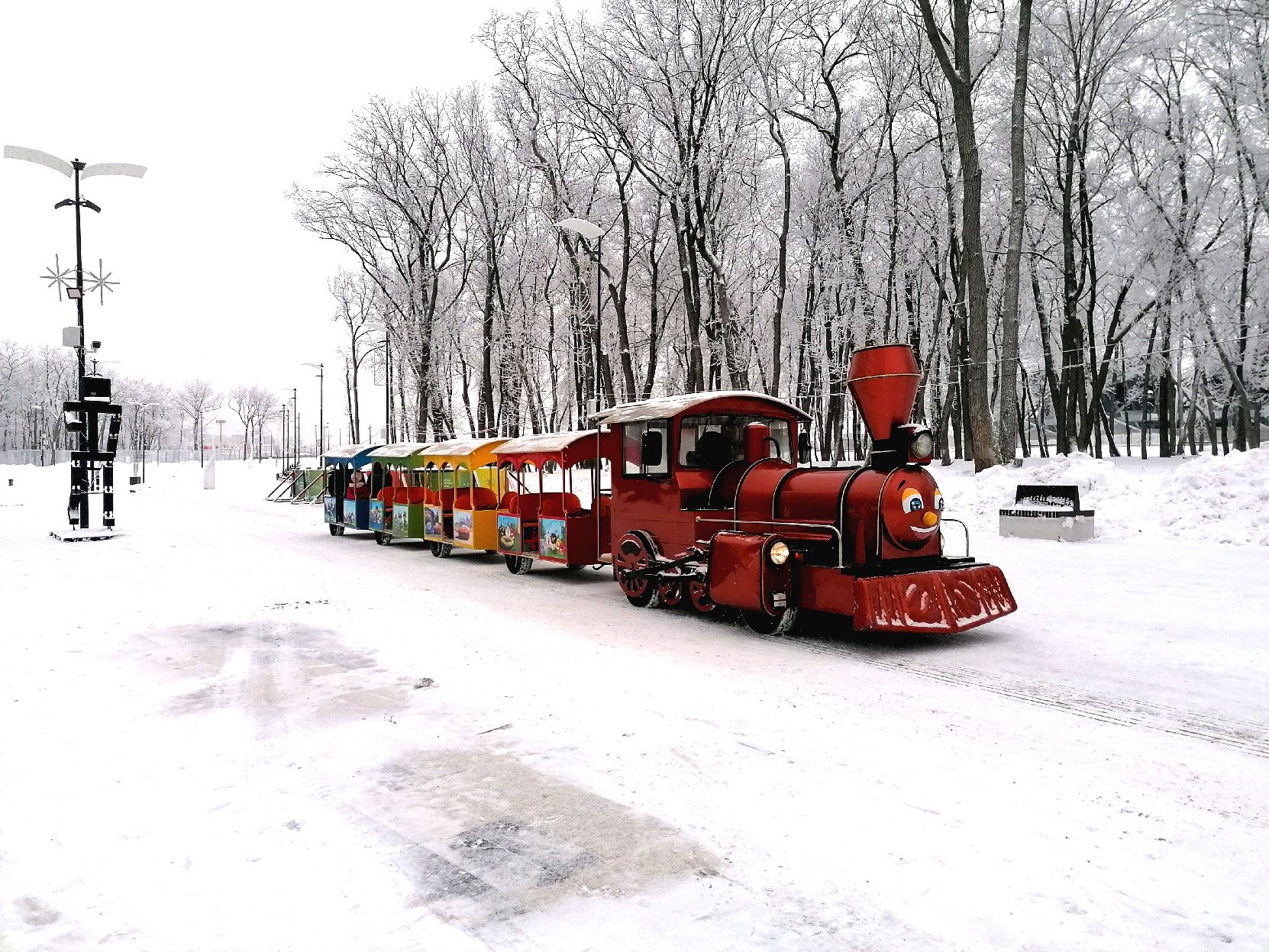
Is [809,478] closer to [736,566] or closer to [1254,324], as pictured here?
[736,566]

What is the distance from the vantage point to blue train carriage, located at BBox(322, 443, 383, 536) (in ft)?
66.8

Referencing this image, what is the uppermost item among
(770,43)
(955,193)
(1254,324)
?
(770,43)

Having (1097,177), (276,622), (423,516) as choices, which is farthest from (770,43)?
(276,622)

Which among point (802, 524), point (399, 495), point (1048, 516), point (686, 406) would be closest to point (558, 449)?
point (686, 406)

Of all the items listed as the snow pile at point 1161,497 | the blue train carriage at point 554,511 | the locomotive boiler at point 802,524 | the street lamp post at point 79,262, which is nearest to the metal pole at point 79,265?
the street lamp post at point 79,262

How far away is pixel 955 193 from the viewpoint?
90.9 ft

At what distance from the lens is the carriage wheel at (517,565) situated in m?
14.2

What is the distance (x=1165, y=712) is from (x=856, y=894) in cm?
354

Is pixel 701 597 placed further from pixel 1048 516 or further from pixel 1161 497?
pixel 1161 497

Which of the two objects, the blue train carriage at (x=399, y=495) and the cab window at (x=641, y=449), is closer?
the cab window at (x=641, y=449)

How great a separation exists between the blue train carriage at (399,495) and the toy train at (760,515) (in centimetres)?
375

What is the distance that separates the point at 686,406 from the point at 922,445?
9.32 ft

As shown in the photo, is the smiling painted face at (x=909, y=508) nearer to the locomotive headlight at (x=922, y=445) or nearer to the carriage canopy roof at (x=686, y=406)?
the locomotive headlight at (x=922, y=445)

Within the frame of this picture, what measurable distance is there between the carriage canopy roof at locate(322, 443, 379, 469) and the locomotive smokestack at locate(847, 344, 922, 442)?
1502 centimetres
